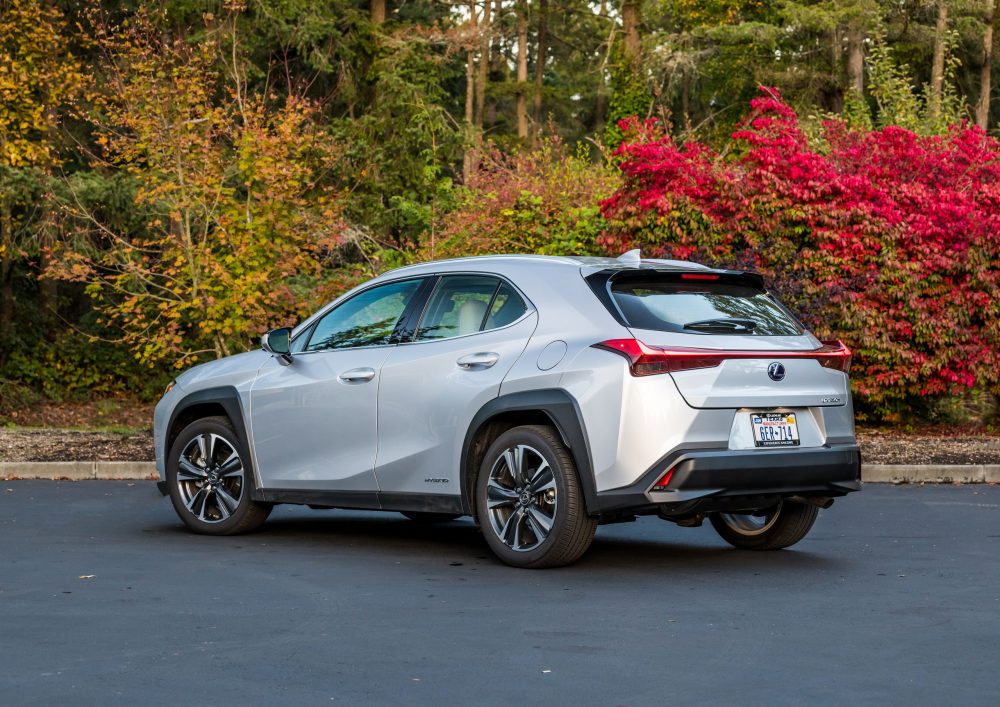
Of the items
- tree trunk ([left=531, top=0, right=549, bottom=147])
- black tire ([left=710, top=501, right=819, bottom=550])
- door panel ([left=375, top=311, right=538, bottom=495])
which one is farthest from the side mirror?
tree trunk ([left=531, top=0, right=549, bottom=147])

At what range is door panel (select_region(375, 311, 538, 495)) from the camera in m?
8.51

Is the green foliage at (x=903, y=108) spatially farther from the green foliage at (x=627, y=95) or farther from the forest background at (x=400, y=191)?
the green foliage at (x=627, y=95)

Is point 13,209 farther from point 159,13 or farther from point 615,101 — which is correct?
point 615,101

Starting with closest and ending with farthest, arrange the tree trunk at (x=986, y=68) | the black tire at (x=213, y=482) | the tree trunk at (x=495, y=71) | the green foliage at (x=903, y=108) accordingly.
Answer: the black tire at (x=213, y=482)
the green foliage at (x=903, y=108)
the tree trunk at (x=986, y=68)
the tree trunk at (x=495, y=71)

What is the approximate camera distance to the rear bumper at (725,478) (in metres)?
7.79

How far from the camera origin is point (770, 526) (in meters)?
9.32

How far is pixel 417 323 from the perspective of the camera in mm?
9141

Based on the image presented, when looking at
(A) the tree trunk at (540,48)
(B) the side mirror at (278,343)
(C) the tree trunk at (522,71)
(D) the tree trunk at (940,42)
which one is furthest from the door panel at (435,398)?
(A) the tree trunk at (540,48)

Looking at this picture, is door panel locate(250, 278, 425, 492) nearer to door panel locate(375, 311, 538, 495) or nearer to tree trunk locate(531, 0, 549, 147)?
door panel locate(375, 311, 538, 495)

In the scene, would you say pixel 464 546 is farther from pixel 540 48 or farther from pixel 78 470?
pixel 540 48

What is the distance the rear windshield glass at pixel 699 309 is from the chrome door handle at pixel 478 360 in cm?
79

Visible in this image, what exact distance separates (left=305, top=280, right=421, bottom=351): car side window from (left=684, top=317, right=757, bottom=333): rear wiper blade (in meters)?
2.02

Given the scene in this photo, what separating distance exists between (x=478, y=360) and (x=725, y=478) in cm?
163

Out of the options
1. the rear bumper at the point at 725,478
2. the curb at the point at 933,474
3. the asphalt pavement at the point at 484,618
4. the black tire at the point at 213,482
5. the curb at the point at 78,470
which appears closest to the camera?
the asphalt pavement at the point at 484,618
